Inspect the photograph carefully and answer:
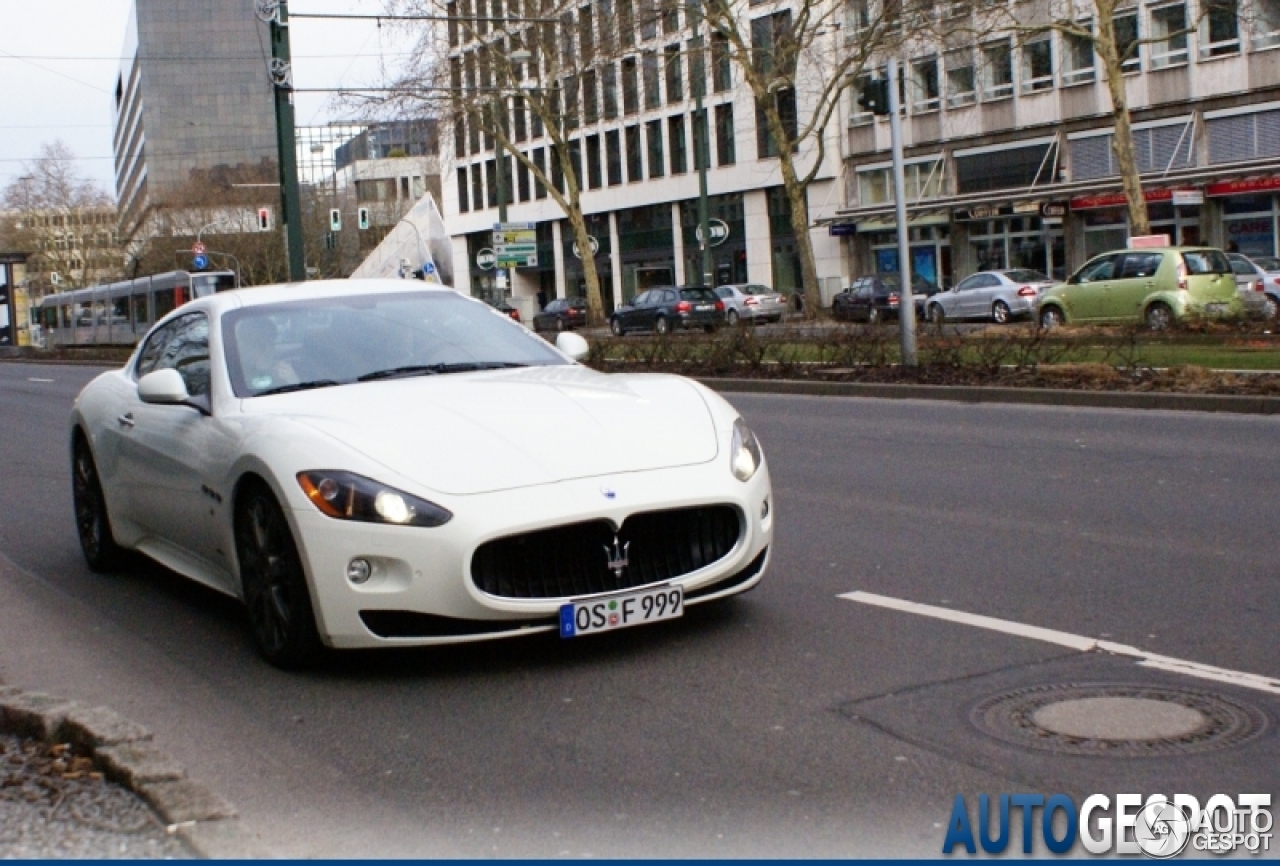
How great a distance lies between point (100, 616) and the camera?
7.61 meters

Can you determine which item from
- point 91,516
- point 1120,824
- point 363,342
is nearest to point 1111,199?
point 91,516

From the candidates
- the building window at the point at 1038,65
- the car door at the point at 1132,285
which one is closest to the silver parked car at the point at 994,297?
the car door at the point at 1132,285

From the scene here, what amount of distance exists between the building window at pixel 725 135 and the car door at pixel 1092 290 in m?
36.7

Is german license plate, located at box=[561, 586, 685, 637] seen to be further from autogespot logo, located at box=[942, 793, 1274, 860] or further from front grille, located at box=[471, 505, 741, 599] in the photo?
autogespot logo, located at box=[942, 793, 1274, 860]

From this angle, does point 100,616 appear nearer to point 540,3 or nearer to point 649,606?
point 649,606

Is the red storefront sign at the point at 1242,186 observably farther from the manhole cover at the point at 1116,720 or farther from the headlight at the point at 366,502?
the headlight at the point at 366,502

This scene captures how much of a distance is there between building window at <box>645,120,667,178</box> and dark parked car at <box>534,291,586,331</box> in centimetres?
1026

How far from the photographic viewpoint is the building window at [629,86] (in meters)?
51.1

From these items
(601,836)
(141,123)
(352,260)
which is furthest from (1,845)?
(141,123)

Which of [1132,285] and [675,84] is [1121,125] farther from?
[675,84]

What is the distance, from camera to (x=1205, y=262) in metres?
29.1

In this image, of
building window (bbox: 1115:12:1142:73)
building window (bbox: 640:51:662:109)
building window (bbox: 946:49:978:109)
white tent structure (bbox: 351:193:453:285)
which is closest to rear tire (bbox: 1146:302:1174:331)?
white tent structure (bbox: 351:193:453:285)

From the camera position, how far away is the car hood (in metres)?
5.86

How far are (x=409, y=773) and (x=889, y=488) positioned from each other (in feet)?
20.6
